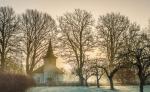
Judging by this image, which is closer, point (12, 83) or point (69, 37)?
point (12, 83)

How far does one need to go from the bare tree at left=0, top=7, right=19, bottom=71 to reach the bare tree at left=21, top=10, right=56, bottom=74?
3.94m

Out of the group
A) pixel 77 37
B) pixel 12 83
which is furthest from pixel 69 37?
pixel 12 83

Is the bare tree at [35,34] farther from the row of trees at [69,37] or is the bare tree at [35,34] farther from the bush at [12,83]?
the bush at [12,83]

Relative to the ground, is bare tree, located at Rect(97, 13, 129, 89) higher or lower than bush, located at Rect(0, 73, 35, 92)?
higher

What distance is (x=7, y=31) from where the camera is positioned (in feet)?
177

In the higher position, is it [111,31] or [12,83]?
[111,31]

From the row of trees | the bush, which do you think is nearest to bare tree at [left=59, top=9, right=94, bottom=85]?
the row of trees

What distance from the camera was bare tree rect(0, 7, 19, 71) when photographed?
53281 mm

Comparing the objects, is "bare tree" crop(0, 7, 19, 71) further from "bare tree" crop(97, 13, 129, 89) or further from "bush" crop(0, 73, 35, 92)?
"bush" crop(0, 73, 35, 92)

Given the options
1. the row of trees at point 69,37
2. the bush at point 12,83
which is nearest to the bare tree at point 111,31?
the row of trees at point 69,37

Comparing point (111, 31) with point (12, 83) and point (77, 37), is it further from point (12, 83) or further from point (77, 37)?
point (12, 83)

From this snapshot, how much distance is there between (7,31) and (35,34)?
705 centimetres

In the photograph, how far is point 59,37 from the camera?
59.8 metres

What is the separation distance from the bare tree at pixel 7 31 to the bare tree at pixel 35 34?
3943 millimetres
